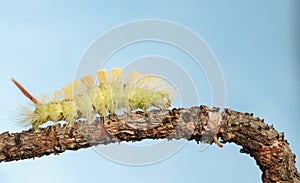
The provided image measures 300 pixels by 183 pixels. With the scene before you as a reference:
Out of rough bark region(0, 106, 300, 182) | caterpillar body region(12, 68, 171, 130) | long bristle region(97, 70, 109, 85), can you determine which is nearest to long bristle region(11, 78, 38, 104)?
caterpillar body region(12, 68, 171, 130)

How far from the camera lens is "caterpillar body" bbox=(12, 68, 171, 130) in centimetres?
143

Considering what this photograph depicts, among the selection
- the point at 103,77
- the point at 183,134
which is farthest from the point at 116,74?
the point at 183,134

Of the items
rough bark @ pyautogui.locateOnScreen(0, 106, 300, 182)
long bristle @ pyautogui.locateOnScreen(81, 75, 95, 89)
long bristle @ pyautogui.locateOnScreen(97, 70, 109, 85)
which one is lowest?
rough bark @ pyautogui.locateOnScreen(0, 106, 300, 182)

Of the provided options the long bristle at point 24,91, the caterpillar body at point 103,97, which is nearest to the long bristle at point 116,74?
the caterpillar body at point 103,97

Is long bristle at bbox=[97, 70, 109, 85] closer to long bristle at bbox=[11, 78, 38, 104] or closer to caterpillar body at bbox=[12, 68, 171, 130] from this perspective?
caterpillar body at bbox=[12, 68, 171, 130]

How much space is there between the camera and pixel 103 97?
1435mm

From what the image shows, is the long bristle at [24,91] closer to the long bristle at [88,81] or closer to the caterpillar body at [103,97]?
the caterpillar body at [103,97]

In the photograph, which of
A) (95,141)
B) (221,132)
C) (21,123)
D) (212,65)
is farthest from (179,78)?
(21,123)

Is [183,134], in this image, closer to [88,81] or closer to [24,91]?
[88,81]

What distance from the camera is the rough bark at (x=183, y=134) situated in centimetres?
140

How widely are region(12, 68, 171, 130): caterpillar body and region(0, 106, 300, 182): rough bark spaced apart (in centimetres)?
3

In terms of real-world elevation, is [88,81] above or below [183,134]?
above

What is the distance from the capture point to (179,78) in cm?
150

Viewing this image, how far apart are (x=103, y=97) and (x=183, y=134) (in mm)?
257
